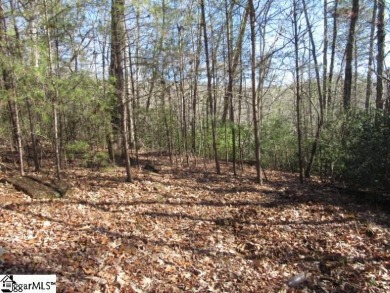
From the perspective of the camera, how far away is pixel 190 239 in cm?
484

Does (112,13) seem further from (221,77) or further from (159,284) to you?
(221,77)

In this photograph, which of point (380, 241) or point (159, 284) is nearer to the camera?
point (159, 284)

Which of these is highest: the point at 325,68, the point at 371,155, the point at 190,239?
the point at 325,68

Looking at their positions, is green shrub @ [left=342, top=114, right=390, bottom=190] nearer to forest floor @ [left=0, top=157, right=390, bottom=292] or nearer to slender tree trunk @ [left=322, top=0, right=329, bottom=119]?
forest floor @ [left=0, top=157, right=390, bottom=292]

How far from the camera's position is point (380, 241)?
526 centimetres

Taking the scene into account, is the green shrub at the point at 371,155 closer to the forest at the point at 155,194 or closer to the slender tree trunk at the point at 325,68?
the forest at the point at 155,194

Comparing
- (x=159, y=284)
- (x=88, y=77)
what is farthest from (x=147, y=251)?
(x=88, y=77)

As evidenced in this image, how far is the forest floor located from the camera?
142 inches

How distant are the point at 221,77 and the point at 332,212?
7.94 meters

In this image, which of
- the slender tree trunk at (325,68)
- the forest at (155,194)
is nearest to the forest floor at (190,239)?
the forest at (155,194)

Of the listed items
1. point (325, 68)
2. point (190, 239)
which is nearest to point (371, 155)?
point (190, 239)

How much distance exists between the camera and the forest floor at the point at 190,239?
3600 mm

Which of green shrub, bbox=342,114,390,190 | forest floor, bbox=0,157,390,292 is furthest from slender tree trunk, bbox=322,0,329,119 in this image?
forest floor, bbox=0,157,390,292

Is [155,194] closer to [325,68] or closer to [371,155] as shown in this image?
[371,155]
